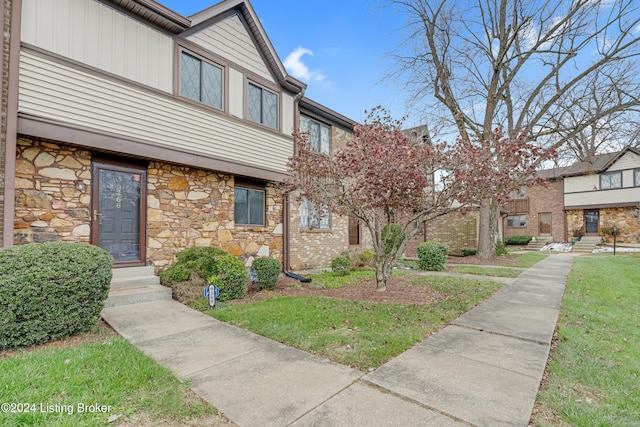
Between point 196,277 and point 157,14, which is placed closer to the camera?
point 196,277

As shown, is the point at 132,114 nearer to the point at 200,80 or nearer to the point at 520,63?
the point at 200,80

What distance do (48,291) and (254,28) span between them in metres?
7.58

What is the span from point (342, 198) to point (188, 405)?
4124 millimetres

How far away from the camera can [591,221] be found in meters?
22.8

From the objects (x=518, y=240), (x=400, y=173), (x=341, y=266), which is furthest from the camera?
(x=518, y=240)

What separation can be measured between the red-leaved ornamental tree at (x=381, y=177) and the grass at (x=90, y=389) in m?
3.84

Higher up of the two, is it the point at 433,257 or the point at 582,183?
the point at 582,183

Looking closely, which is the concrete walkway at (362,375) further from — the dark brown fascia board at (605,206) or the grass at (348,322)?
the dark brown fascia board at (605,206)

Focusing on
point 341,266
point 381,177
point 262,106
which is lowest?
point 341,266

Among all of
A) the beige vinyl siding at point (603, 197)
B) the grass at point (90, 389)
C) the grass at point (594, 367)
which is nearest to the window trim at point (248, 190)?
the grass at point (90, 389)

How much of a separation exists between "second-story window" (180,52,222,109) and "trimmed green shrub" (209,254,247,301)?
3682 millimetres

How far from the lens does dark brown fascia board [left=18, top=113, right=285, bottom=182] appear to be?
4.69 meters

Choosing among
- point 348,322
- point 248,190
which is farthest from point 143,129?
point 348,322

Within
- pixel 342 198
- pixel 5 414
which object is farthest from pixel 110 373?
pixel 342 198
